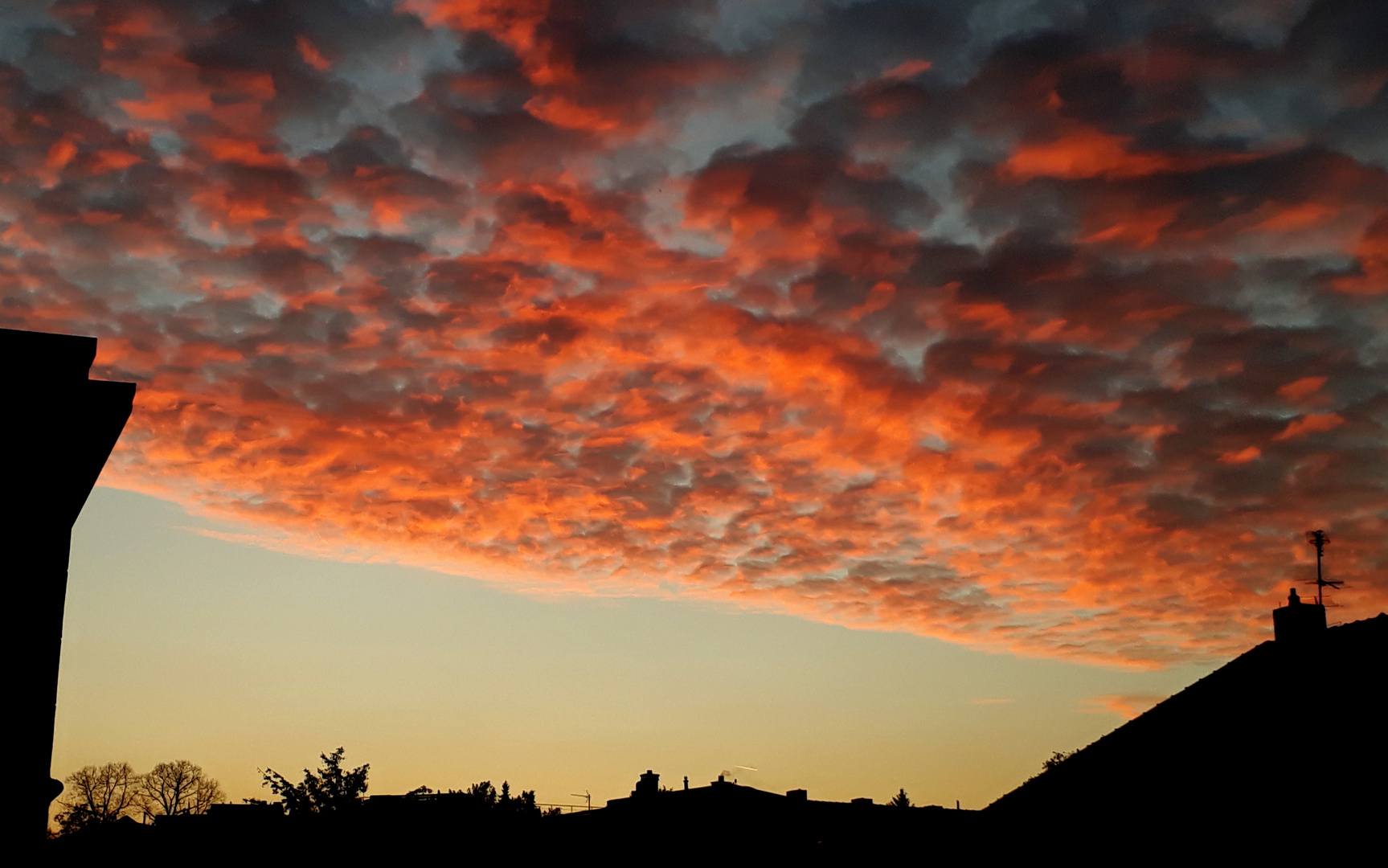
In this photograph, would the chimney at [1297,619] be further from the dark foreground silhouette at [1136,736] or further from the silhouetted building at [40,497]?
the silhouetted building at [40,497]

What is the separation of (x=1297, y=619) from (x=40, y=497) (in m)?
24.7

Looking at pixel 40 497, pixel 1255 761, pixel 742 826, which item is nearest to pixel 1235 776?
pixel 1255 761

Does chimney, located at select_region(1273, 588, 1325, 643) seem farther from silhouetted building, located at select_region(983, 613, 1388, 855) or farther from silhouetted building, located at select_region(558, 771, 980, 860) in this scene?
silhouetted building, located at select_region(558, 771, 980, 860)

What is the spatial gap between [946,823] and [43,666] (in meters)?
34.9

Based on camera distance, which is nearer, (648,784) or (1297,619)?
(1297,619)

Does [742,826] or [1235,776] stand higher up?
[1235,776]

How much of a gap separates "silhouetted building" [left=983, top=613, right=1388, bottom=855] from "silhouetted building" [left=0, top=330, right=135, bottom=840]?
A: 65.0 ft

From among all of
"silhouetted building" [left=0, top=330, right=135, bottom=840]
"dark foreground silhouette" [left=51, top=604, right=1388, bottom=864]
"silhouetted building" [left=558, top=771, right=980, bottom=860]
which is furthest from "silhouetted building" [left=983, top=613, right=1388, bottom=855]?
"silhouetted building" [left=0, top=330, right=135, bottom=840]

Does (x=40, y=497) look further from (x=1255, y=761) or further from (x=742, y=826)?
(x=742, y=826)

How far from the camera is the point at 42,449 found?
1767cm

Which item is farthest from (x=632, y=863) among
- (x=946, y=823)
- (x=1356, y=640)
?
(x=1356, y=640)

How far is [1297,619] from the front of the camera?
25.8 metres

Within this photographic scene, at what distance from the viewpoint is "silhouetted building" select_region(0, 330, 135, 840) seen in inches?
673

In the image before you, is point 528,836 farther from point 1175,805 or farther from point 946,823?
point 1175,805
